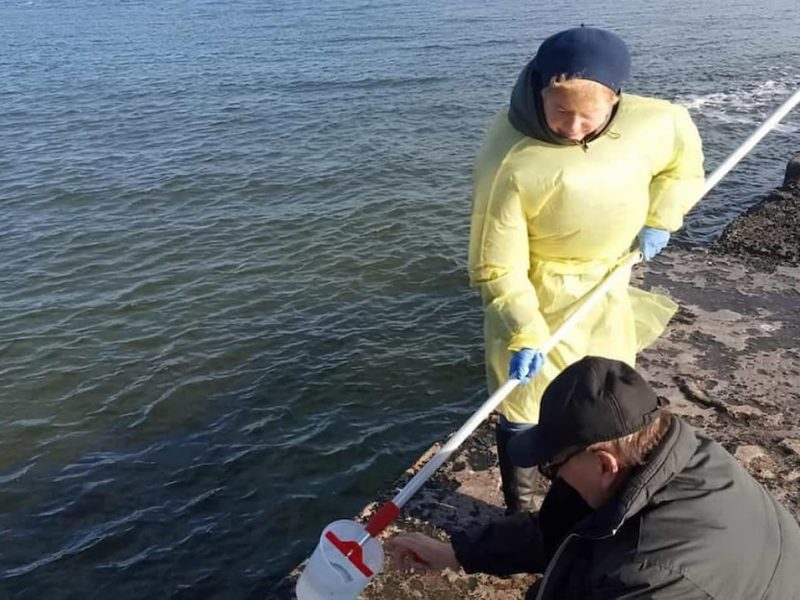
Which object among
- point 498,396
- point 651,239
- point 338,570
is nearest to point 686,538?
point 498,396

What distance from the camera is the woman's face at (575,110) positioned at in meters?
3.17

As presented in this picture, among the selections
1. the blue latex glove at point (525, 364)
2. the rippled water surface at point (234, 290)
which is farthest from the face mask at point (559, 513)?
the rippled water surface at point (234, 290)

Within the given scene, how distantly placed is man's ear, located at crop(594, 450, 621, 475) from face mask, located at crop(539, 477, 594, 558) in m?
0.48

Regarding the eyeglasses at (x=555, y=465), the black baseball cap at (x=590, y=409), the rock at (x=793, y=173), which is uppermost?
the black baseball cap at (x=590, y=409)

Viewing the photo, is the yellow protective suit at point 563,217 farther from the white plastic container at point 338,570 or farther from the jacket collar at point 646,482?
the jacket collar at point 646,482

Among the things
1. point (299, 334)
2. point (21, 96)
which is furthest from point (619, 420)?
point (21, 96)

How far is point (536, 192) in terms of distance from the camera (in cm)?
339

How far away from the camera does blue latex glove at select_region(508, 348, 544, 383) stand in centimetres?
352

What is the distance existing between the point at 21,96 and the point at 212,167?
8258 millimetres

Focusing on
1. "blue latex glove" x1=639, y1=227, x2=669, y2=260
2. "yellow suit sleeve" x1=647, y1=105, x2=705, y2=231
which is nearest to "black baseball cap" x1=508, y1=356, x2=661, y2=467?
"yellow suit sleeve" x1=647, y1=105, x2=705, y2=231

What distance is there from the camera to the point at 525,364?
3.53 m

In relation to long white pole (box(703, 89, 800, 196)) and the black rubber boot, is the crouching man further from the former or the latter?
long white pole (box(703, 89, 800, 196))

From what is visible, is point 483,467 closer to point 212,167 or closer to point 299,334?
point 299,334

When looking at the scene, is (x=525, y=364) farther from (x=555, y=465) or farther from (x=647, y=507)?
(x=647, y=507)
